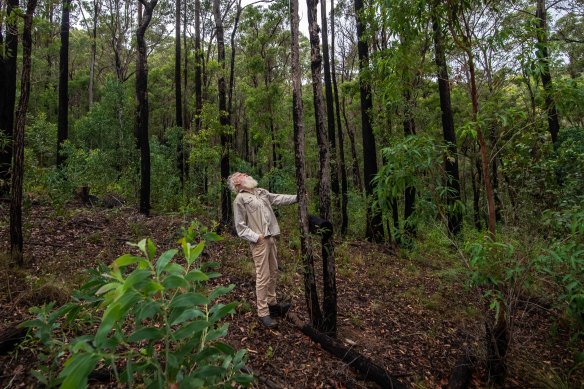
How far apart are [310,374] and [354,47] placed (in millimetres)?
17362

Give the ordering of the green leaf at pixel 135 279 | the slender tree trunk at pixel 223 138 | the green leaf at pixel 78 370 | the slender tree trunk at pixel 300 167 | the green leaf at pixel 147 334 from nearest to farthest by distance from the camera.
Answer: the green leaf at pixel 78 370, the green leaf at pixel 135 279, the green leaf at pixel 147 334, the slender tree trunk at pixel 300 167, the slender tree trunk at pixel 223 138

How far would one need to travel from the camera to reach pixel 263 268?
3793mm

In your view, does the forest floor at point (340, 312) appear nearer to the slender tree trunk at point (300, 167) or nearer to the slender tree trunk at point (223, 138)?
the slender tree trunk at point (300, 167)

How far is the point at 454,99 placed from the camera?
17.2 metres

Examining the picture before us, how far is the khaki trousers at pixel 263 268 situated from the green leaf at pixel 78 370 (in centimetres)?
308


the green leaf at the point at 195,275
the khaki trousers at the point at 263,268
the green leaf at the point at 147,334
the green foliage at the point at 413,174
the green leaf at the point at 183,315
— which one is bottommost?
the khaki trousers at the point at 263,268

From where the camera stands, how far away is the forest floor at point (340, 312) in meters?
3.20

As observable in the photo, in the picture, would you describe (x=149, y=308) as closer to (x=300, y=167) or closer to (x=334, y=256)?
(x=300, y=167)

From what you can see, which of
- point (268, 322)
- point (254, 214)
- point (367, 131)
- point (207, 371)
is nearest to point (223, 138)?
point (367, 131)

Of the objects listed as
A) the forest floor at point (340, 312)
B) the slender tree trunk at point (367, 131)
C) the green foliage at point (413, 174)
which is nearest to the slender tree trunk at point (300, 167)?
the forest floor at point (340, 312)

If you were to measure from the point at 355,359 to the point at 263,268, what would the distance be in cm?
145

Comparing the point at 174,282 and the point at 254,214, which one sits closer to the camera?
the point at 174,282

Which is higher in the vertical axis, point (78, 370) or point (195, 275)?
point (195, 275)

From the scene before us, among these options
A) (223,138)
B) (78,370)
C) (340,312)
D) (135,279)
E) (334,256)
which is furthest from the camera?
(223,138)
